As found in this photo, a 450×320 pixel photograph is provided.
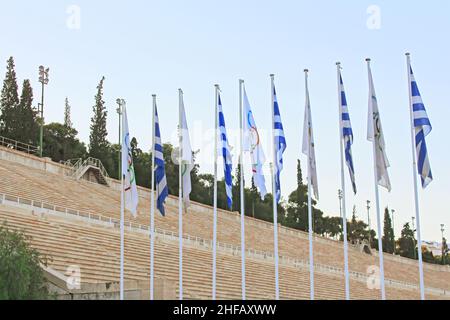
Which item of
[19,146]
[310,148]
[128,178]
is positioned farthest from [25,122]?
[310,148]

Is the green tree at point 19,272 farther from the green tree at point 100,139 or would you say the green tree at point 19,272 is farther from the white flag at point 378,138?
the green tree at point 100,139

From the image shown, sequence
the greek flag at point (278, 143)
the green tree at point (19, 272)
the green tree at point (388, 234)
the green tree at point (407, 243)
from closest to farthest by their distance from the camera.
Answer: the green tree at point (19, 272), the greek flag at point (278, 143), the green tree at point (388, 234), the green tree at point (407, 243)

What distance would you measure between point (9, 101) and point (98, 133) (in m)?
7.70

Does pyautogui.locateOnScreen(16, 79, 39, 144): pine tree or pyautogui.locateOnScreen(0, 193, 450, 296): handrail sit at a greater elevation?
pyautogui.locateOnScreen(16, 79, 39, 144): pine tree

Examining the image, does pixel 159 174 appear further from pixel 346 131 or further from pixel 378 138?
pixel 378 138

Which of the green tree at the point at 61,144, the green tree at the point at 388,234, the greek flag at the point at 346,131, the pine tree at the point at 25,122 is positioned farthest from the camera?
the green tree at the point at 388,234

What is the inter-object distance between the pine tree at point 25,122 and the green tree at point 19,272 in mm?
33833

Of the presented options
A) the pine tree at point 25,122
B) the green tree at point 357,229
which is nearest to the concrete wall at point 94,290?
the pine tree at point 25,122

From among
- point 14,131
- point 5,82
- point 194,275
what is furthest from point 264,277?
point 5,82

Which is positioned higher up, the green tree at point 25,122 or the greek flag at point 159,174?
the green tree at point 25,122

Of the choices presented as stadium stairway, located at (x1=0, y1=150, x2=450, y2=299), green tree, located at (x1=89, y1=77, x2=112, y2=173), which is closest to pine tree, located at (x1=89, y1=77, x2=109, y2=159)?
green tree, located at (x1=89, y1=77, x2=112, y2=173)

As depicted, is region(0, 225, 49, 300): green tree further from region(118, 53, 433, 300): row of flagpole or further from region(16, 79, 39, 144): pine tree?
region(16, 79, 39, 144): pine tree

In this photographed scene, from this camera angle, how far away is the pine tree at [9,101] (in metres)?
51.5

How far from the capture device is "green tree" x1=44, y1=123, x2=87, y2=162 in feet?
181
